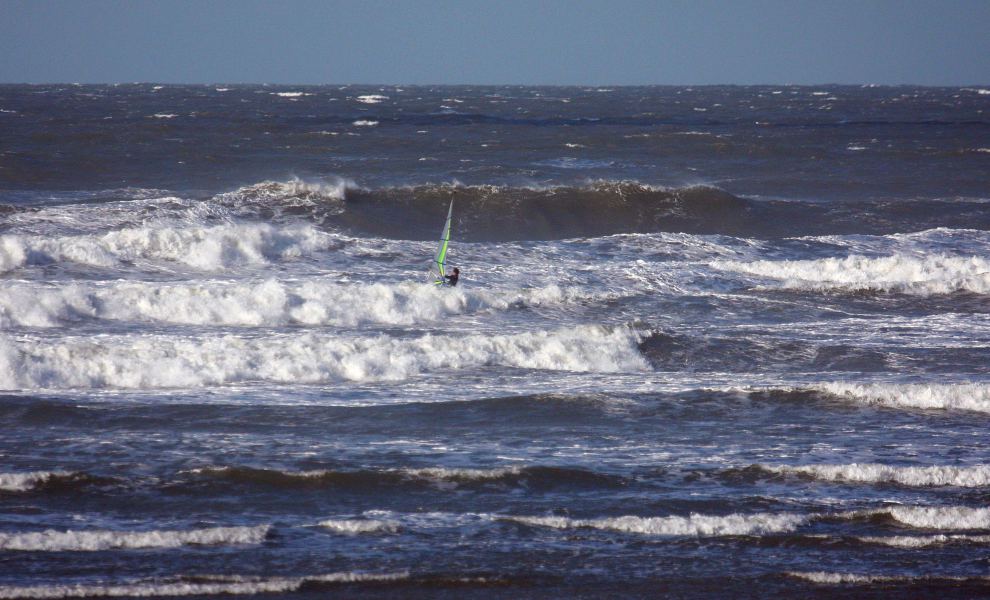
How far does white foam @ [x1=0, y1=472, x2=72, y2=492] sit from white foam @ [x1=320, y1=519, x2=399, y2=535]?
7.43 ft

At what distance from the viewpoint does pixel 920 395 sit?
34.5 ft

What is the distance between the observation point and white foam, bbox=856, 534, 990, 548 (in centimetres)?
689

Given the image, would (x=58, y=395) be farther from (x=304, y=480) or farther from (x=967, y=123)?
(x=967, y=123)

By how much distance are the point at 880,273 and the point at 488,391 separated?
391 inches

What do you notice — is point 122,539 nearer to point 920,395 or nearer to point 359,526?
point 359,526

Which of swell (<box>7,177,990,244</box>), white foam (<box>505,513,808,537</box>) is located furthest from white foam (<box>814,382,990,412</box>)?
swell (<box>7,177,990,244</box>)

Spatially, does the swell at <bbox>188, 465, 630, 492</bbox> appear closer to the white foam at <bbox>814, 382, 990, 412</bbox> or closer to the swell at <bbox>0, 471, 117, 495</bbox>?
the swell at <bbox>0, 471, 117, 495</bbox>

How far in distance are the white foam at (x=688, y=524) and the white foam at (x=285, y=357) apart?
15.5ft

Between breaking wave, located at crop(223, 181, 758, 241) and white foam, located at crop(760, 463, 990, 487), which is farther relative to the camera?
breaking wave, located at crop(223, 181, 758, 241)

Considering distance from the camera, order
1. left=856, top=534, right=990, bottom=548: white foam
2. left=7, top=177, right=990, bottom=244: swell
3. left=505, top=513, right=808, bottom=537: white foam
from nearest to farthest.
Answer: left=856, top=534, right=990, bottom=548: white foam
left=505, top=513, right=808, bottom=537: white foam
left=7, top=177, right=990, bottom=244: swell

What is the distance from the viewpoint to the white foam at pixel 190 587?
5.89 metres

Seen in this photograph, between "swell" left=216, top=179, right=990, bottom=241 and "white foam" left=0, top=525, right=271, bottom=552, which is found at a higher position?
"swell" left=216, top=179, right=990, bottom=241

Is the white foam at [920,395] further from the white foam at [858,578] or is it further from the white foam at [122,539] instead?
the white foam at [122,539]

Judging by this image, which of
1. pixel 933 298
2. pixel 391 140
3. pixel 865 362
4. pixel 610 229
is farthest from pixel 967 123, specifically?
pixel 865 362
